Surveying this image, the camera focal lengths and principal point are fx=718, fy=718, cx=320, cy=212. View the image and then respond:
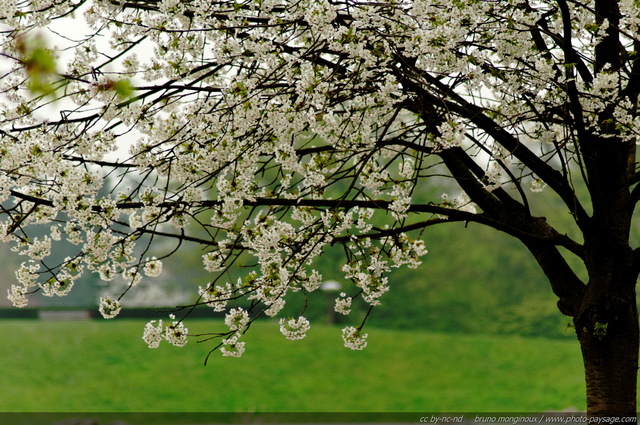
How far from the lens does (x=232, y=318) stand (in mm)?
6293

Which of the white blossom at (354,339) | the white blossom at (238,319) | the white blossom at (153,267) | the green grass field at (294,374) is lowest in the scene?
the white blossom at (238,319)

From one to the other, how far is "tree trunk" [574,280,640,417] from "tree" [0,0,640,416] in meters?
0.01

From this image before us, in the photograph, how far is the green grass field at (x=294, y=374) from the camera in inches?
1037

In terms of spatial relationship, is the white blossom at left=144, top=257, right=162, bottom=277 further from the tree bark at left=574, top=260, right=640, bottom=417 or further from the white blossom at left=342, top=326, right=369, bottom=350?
the tree bark at left=574, top=260, right=640, bottom=417

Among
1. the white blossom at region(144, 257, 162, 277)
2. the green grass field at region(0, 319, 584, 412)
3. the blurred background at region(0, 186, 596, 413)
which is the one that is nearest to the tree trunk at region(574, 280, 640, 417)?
the white blossom at region(144, 257, 162, 277)

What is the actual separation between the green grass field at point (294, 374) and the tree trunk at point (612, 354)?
19568mm

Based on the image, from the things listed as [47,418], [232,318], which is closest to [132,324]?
[47,418]

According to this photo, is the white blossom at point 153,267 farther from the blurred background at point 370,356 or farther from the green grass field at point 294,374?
the green grass field at point 294,374

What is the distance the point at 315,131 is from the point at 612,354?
11.2ft

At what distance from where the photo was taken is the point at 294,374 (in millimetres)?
28844

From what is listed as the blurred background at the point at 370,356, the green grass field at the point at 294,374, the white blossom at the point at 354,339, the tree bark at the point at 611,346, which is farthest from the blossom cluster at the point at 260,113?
the green grass field at the point at 294,374

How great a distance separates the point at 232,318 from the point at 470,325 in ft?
102

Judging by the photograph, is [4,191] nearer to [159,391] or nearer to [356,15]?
[356,15]

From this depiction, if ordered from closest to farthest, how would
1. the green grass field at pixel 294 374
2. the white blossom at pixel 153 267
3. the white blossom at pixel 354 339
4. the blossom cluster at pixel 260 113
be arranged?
the blossom cluster at pixel 260 113 → the white blossom at pixel 354 339 → the white blossom at pixel 153 267 → the green grass field at pixel 294 374
